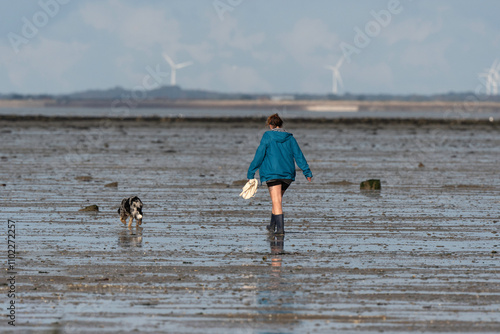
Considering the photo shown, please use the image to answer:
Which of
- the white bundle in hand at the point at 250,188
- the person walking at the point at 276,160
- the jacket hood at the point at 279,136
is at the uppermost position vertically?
the jacket hood at the point at 279,136

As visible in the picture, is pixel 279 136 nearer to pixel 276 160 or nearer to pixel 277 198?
pixel 276 160

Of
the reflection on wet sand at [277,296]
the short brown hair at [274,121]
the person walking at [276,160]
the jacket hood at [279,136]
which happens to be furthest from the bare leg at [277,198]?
the reflection on wet sand at [277,296]

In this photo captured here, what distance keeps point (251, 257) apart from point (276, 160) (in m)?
2.55

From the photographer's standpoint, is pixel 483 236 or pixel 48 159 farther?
pixel 48 159

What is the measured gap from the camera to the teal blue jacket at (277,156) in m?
13.1

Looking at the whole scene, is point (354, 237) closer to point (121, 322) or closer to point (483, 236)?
point (483, 236)

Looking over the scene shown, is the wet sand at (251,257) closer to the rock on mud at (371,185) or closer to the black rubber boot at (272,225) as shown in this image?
the black rubber boot at (272,225)

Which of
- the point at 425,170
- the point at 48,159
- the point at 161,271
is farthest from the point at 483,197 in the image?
the point at 48,159

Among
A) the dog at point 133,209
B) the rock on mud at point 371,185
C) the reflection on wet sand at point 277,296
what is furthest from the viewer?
the rock on mud at point 371,185

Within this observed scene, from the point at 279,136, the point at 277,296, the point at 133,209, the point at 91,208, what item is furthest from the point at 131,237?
the point at 277,296

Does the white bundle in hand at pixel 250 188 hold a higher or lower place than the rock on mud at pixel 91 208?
higher

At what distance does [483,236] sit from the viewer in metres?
12.9

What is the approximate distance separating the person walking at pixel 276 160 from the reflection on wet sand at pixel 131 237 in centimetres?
196

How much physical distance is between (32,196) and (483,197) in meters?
9.46
